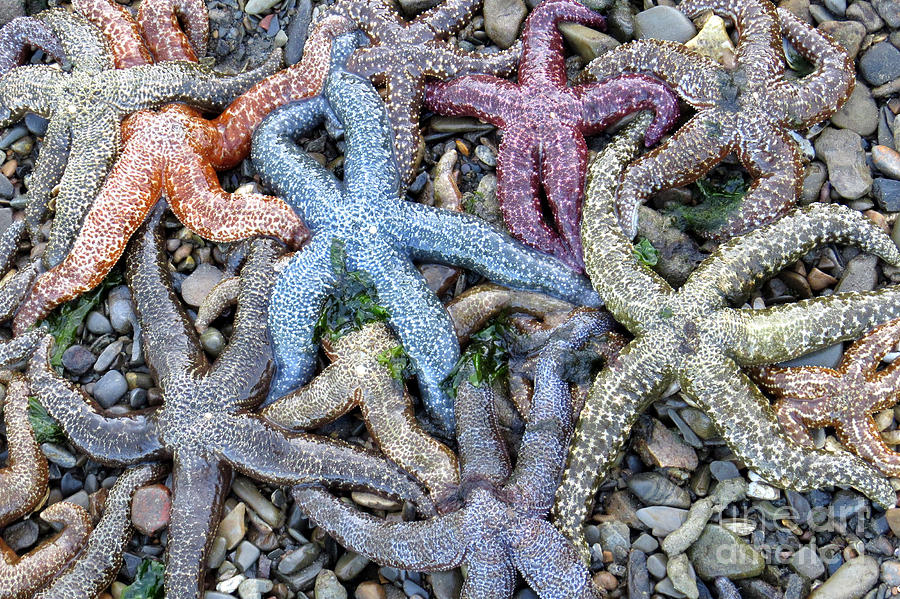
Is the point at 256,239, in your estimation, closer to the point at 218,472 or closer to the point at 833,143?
the point at 218,472

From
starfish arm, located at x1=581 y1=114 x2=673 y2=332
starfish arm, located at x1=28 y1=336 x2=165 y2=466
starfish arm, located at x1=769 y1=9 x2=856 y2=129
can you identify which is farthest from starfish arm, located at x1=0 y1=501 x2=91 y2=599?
starfish arm, located at x1=769 y1=9 x2=856 y2=129

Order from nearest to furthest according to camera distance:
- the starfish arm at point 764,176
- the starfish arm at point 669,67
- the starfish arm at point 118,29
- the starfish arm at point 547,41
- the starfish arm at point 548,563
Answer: the starfish arm at point 548,563 < the starfish arm at point 764,176 < the starfish arm at point 669,67 < the starfish arm at point 547,41 < the starfish arm at point 118,29

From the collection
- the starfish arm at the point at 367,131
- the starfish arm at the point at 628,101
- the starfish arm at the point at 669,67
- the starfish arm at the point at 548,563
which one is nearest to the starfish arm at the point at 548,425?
the starfish arm at the point at 548,563

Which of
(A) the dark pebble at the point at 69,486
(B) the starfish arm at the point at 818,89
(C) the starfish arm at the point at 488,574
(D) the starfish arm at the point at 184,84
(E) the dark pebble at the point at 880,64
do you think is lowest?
(C) the starfish arm at the point at 488,574

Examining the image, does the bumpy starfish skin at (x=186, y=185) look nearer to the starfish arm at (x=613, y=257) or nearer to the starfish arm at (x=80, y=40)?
the starfish arm at (x=80, y=40)

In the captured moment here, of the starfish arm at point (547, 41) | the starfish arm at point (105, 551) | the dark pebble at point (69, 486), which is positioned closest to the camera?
the starfish arm at point (105, 551)

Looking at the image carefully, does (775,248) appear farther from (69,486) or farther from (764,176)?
(69,486)

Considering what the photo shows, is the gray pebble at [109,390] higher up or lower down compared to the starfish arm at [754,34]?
lower down

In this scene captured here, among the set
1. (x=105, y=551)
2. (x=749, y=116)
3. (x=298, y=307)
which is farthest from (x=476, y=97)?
(x=105, y=551)
